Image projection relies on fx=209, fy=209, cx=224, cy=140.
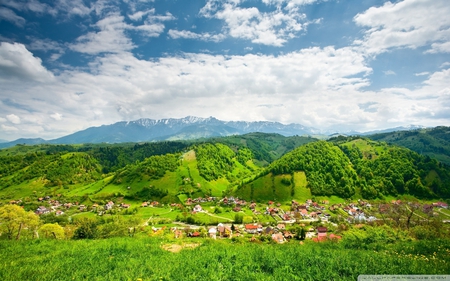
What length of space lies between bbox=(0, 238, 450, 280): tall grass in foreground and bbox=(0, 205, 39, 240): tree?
25.3 meters

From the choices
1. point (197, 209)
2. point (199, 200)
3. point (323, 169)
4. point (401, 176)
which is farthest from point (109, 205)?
point (401, 176)

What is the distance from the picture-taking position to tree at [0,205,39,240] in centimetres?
3553

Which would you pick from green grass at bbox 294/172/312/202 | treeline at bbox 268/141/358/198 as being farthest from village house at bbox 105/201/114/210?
green grass at bbox 294/172/312/202

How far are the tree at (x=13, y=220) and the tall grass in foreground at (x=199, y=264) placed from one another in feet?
83.0

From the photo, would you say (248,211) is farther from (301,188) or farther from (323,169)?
(323,169)

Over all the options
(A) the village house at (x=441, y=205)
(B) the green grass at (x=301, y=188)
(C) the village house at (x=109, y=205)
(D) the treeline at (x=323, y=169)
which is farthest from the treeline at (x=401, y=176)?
(C) the village house at (x=109, y=205)

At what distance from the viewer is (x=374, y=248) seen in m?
19.9

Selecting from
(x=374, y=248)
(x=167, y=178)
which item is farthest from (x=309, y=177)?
Result: (x=374, y=248)

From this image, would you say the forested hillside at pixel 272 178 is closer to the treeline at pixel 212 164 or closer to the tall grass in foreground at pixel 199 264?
the treeline at pixel 212 164

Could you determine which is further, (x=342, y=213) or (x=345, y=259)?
(x=342, y=213)

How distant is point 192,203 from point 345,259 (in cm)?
11296

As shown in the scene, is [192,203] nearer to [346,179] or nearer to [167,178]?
[167,178]

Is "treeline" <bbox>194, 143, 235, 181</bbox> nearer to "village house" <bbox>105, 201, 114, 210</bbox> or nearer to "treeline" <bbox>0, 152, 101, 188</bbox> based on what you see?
"village house" <bbox>105, 201, 114, 210</bbox>

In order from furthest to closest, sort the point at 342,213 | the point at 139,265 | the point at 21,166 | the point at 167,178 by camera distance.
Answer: the point at 21,166
the point at 167,178
the point at 342,213
the point at 139,265
